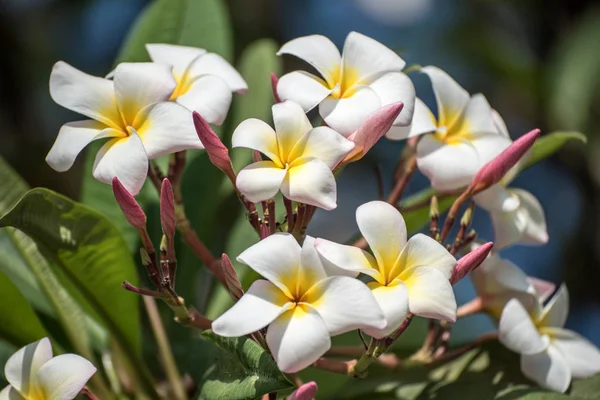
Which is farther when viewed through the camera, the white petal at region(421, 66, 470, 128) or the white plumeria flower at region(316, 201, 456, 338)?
the white petal at region(421, 66, 470, 128)

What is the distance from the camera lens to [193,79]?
99cm

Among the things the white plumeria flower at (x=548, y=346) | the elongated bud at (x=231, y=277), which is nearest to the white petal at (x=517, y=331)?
the white plumeria flower at (x=548, y=346)

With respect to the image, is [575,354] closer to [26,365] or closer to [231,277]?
[231,277]

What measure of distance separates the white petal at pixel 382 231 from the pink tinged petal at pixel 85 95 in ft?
1.00

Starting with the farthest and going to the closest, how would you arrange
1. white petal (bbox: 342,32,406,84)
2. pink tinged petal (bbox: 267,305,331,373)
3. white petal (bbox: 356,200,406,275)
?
white petal (bbox: 342,32,406,84) → white petal (bbox: 356,200,406,275) → pink tinged petal (bbox: 267,305,331,373)

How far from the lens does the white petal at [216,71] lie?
101cm

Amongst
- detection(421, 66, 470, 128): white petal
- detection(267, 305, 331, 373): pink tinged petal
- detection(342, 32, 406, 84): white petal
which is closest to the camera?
detection(267, 305, 331, 373): pink tinged petal

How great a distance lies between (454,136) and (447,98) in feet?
0.18

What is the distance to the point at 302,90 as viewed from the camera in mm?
936

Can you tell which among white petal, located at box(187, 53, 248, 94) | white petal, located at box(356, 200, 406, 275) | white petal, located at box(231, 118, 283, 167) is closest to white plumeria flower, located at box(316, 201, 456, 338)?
white petal, located at box(356, 200, 406, 275)

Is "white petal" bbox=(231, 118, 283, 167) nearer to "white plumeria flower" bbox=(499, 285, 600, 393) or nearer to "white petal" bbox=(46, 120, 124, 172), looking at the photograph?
"white petal" bbox=(46, 120, 124, 172)

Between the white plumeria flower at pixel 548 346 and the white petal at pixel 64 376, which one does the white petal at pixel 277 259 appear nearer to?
the white petal at pixel 64 376

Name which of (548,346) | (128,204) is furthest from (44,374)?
(548,346)

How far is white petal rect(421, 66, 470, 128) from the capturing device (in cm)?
108
